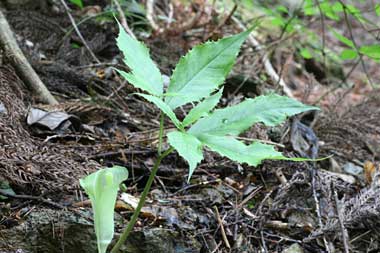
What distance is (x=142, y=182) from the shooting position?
5.57 ft

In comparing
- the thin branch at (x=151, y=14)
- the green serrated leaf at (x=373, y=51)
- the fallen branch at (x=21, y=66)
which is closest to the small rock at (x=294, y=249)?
the green serrated leaf at (x=373, y=51)

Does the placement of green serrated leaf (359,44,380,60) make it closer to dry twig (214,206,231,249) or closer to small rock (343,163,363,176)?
small rock (343,163,363,176)

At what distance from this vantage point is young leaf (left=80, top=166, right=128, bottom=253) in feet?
3.31

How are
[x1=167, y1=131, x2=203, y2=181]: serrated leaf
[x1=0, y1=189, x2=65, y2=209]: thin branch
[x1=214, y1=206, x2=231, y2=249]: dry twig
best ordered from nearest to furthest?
[x1=167, y1=131, x2=203, y2=181]: serrated leaf
[x1=0, y1=189, x2=65, y2=209]: thin branch
[x1=214, y1=206, x2=231, y2=249]: dry twig

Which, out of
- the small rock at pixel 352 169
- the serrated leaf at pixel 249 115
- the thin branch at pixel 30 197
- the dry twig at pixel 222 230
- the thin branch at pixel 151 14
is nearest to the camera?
the serrated leaf at pixel 249 115

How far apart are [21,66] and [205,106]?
4.12ft

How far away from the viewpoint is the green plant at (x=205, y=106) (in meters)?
0.89

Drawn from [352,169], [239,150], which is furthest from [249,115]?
[352,169]

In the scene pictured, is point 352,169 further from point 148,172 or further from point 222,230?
point 148,172

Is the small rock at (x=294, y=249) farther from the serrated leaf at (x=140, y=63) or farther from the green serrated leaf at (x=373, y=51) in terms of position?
the green serrated leaf at (x=373, y=51)

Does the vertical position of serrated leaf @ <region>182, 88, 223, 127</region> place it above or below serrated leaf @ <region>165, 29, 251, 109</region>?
below

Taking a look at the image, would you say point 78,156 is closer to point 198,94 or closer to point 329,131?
point 198,94

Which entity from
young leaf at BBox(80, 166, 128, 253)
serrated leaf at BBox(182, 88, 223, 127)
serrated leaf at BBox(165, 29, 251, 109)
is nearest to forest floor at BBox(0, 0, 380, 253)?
young leaf at BBox(80, 166, 128, 253)

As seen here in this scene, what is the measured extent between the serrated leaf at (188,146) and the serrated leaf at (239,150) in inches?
1.6
